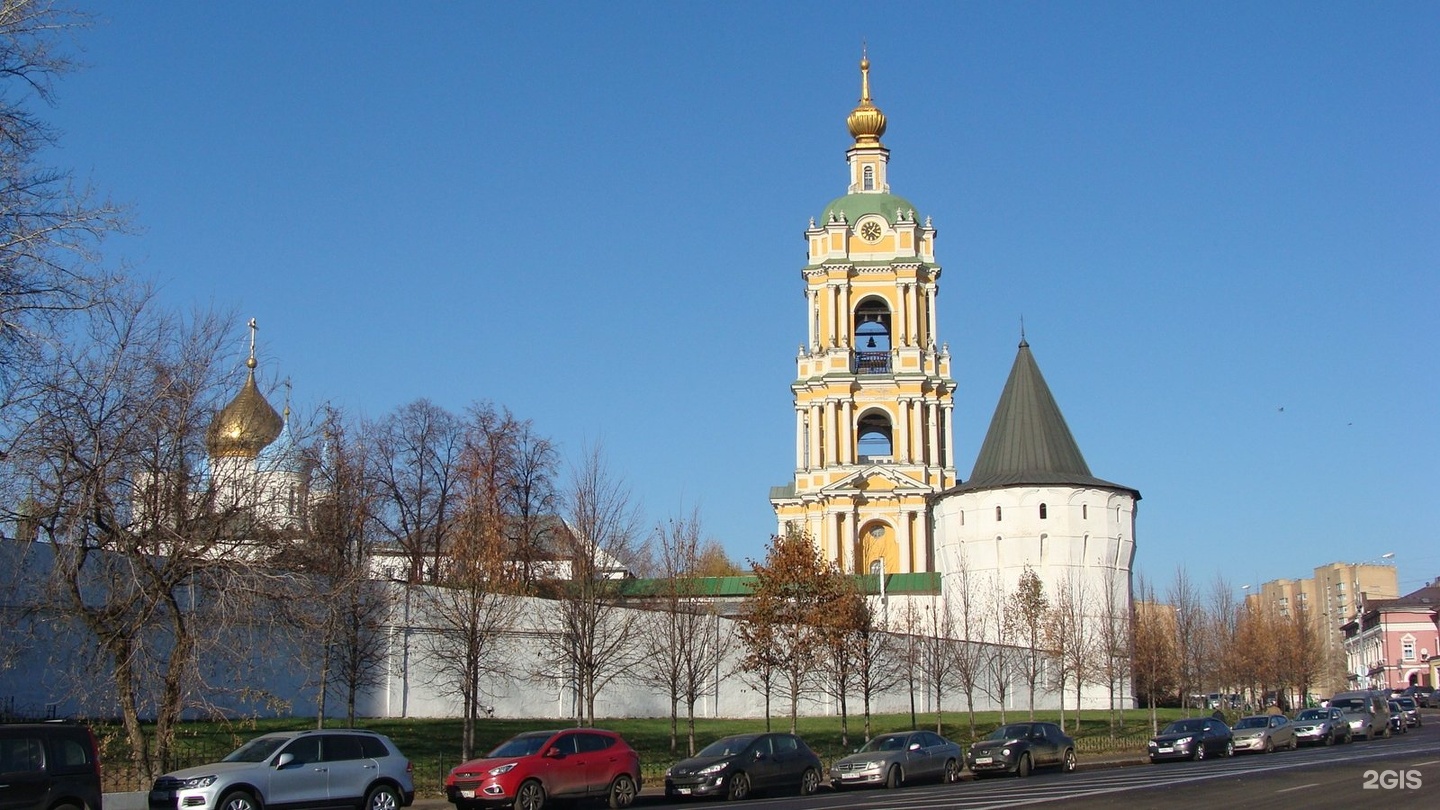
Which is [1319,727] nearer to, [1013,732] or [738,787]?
[1013,732]

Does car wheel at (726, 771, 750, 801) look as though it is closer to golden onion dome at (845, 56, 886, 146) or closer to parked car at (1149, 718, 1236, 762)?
parked car at (1149, 718, 1236, 762)

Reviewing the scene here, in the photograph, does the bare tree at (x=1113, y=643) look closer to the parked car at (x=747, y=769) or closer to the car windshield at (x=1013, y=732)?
the car windshield at (x=1013, y=732)

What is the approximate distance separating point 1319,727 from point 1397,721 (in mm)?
11217

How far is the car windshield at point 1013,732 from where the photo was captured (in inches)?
1249

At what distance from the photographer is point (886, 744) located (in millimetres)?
29250

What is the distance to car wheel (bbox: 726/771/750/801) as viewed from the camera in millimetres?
25547

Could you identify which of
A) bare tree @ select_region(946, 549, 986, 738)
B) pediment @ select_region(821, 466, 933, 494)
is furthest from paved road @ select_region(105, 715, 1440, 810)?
pediment @ select_region(821, 466, 933, 494)

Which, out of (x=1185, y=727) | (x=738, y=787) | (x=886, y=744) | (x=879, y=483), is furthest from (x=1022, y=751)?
(x=879, y=483)

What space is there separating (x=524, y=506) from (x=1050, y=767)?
3119 cm

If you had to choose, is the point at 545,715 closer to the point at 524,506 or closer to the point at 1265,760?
the point at 524,506

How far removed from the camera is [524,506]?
196 feet

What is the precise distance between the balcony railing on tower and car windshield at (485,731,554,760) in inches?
2376

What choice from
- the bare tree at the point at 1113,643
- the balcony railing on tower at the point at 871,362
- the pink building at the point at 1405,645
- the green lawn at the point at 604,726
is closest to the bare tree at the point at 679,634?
the green lawn at the point at 604,726

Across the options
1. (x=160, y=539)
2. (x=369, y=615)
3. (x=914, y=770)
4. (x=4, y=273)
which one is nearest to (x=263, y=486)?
(x=160, y=539)
